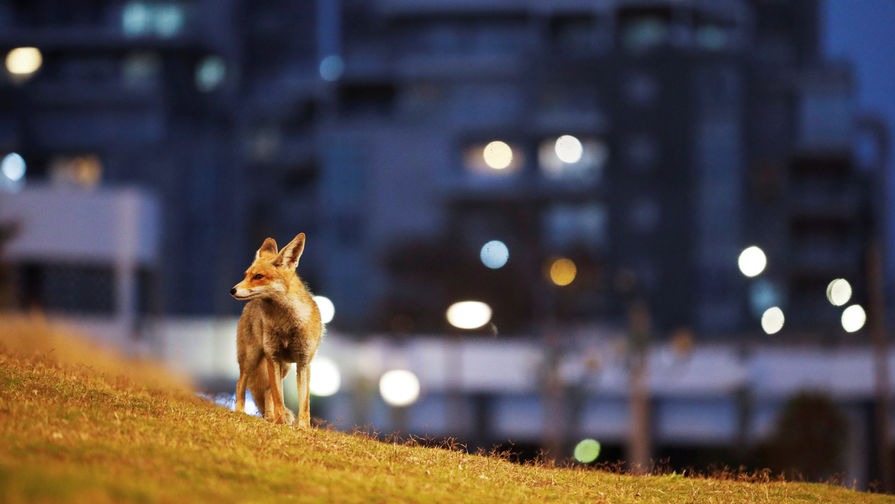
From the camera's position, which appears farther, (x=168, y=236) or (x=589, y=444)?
(x=168, y=236)

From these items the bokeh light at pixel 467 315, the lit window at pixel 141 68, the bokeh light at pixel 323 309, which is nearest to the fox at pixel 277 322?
the bokeh light at pixel 323 309

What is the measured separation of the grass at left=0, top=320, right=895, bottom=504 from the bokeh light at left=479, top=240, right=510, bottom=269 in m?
56.1

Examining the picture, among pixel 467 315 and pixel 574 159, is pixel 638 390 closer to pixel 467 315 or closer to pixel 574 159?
pixel 467 315

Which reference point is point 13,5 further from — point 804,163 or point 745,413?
point 745,413

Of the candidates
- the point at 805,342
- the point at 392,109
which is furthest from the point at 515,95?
the point at 805,342

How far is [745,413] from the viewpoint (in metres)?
54.8

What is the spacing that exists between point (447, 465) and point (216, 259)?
84015 millimetres

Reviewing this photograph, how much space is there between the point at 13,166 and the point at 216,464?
90.3m

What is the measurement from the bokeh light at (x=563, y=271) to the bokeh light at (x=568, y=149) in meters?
7.37

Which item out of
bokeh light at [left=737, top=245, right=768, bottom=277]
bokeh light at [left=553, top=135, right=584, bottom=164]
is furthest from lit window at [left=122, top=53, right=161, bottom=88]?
bokeh light at [left=737, top=245, right=768, bottom=277]

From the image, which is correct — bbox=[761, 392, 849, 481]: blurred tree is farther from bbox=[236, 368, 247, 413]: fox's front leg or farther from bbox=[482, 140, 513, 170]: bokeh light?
bbox=[482, 140, 513, 170]: bokeh light

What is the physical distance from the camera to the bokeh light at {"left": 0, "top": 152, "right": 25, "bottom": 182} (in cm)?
9475

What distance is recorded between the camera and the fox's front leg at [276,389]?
13.5m

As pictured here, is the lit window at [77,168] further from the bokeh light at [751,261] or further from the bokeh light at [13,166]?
the bokeh light at [751,261]
